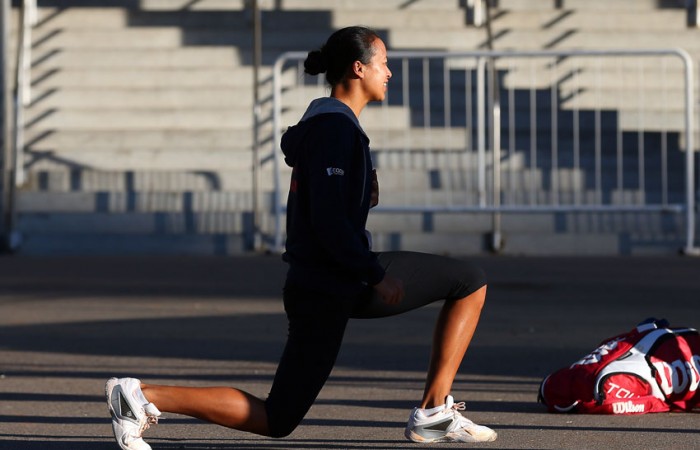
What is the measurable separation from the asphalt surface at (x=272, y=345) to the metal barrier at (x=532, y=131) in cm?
76

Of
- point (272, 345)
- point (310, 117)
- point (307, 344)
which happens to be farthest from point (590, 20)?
point (307, 344)

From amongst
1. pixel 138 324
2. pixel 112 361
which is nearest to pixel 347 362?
pixel 112 361

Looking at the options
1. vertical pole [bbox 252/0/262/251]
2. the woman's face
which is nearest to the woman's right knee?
the woman's face

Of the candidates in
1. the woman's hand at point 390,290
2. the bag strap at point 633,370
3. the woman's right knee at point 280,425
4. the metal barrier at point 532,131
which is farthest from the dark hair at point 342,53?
the metal barrier at point 532,131

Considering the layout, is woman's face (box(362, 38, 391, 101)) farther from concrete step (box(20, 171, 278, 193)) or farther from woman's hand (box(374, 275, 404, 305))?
concrete step (box(20, 171, 278, 193))

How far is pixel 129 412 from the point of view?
4.73m

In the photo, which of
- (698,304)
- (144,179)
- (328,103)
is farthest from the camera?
(144,179)

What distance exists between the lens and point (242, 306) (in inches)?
375

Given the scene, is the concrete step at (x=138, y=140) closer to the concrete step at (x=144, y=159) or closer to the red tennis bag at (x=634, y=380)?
the concrete step at (x=144, y=159)

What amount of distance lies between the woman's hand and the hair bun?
2.27 ft

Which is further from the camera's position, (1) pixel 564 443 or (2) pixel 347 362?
(2) pixel 347 362

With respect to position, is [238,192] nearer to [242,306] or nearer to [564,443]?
[242,306]

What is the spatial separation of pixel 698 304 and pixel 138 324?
3.40 meters

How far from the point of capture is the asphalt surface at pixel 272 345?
5484 mm
